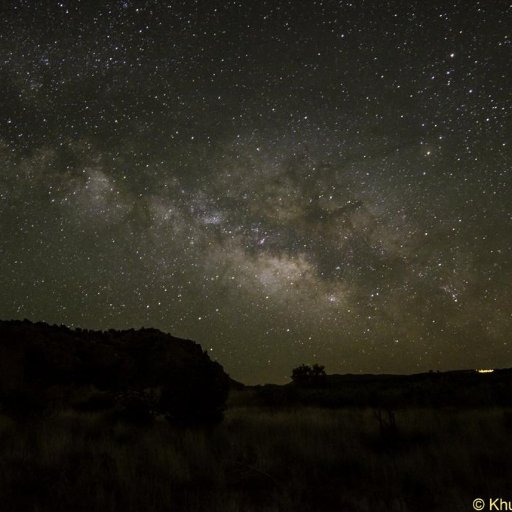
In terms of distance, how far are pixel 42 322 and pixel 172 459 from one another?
1183 inches

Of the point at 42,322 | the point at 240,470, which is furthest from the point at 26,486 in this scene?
the point at 42,322

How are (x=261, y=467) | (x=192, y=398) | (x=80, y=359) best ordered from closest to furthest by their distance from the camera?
(x=261, y=467), (x=192, y=398), (x=80, y=359)

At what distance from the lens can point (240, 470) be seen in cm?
732

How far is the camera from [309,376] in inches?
1347

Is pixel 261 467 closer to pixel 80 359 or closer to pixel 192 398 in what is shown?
pixel 192 398

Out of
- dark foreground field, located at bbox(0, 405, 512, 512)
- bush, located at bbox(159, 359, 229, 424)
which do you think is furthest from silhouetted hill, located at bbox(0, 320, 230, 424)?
dark foreground field, located at bbox(0, 405, 512, 512)

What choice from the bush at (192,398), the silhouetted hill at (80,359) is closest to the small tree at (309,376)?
the silhouetted hill at (80,359)

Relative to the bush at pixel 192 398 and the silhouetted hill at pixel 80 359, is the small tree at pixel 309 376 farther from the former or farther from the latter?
the bush at pixel 192 398

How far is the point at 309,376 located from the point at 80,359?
648 inches

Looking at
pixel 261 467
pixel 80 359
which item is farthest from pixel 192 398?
pixel 80 359

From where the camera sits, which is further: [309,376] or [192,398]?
[309,376]

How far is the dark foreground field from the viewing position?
19.3ft

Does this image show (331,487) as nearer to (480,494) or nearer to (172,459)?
(480,494)

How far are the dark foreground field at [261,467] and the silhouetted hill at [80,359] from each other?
26.8 ft
